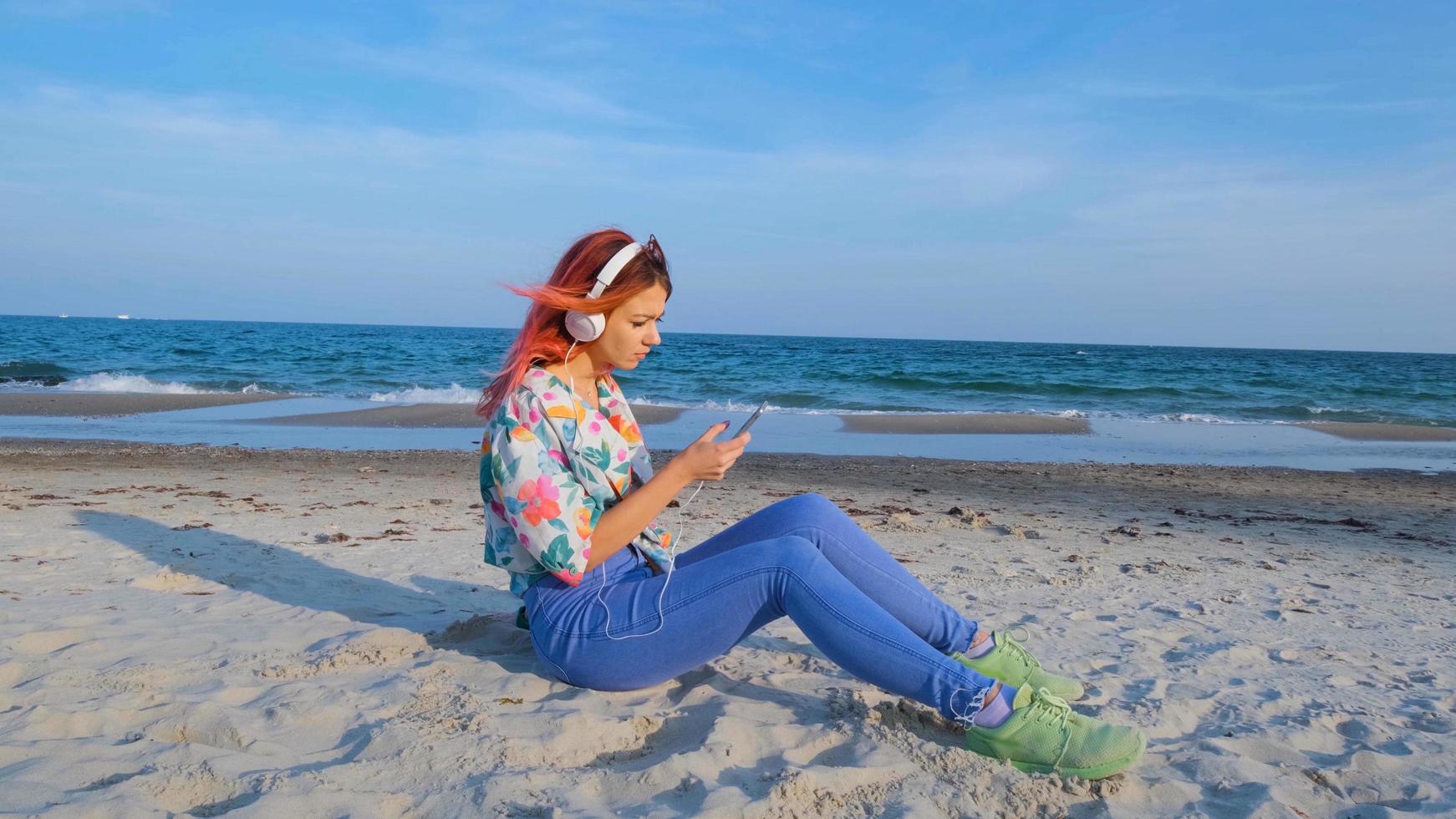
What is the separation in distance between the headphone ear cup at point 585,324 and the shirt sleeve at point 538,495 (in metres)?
0.24

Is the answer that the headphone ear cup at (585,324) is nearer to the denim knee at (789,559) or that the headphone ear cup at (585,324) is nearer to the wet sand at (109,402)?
the denim knee at (789,559)

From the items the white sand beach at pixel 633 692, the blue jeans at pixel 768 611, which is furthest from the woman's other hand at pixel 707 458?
the white sand beach at pixel 633 692

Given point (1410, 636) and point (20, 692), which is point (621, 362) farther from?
point (1410, 636)

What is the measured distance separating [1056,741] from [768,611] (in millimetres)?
784

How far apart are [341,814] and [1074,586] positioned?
3.60 meters

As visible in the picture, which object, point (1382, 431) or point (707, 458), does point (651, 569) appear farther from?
point (1382, 431)

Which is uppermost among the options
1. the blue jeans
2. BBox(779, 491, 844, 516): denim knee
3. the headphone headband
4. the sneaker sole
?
the headphone headband

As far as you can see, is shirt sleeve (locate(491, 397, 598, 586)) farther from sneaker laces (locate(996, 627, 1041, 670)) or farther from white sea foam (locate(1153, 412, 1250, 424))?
white sea foam (locate(1153, 412, 1250, 424))

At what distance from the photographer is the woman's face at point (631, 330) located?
107 inches

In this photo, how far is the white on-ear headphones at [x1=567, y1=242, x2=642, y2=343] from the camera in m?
2.65

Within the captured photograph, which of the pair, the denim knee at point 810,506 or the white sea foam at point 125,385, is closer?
the denim knee at point 810,506

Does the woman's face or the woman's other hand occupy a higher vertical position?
the woman's face

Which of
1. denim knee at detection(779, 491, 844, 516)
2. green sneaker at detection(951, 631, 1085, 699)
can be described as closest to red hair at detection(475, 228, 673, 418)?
denim knee at detection(779, 491, 844, 516)

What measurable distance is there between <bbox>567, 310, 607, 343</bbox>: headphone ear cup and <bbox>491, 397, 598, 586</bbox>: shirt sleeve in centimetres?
24
